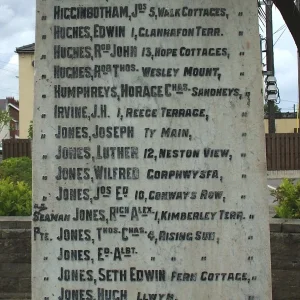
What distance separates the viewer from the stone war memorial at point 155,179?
11.8 ft

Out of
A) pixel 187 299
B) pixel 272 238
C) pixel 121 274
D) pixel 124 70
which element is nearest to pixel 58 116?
pixel 124 70

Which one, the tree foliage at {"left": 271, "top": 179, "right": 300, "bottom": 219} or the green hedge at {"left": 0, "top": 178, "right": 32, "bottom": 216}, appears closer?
the tree foliage at {"left": 271, "top": 179, "right": 300, "bottom": 219}

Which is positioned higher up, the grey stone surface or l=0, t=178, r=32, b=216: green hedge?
l=0, t=178, r=32, b=216: green hedge

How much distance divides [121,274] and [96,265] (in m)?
0.16

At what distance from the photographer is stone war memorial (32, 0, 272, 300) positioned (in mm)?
3592

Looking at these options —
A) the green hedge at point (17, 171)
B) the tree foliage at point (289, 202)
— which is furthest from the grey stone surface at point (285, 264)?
the green hedge at point (17, 171)

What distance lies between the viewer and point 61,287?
361 cm

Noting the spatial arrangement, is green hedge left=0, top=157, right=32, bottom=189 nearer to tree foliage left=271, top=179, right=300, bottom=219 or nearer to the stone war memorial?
tree foliage left=271, top=179, right=300, bottom=219

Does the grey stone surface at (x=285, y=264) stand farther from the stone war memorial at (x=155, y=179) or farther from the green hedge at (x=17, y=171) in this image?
the green hedge at (x=17, y=171)

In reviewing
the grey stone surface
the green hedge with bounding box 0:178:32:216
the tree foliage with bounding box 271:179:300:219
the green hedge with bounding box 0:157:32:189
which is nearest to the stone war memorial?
the grey stone surface

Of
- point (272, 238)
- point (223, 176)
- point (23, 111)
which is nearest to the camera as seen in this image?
point (223, 176)

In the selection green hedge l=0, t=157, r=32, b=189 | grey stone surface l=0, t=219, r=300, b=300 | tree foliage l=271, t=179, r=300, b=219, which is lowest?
grey stone surface l=0, t=219, r=300, b=300

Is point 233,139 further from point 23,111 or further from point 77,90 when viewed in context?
point 23,111

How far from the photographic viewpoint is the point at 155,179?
3.60 meters
